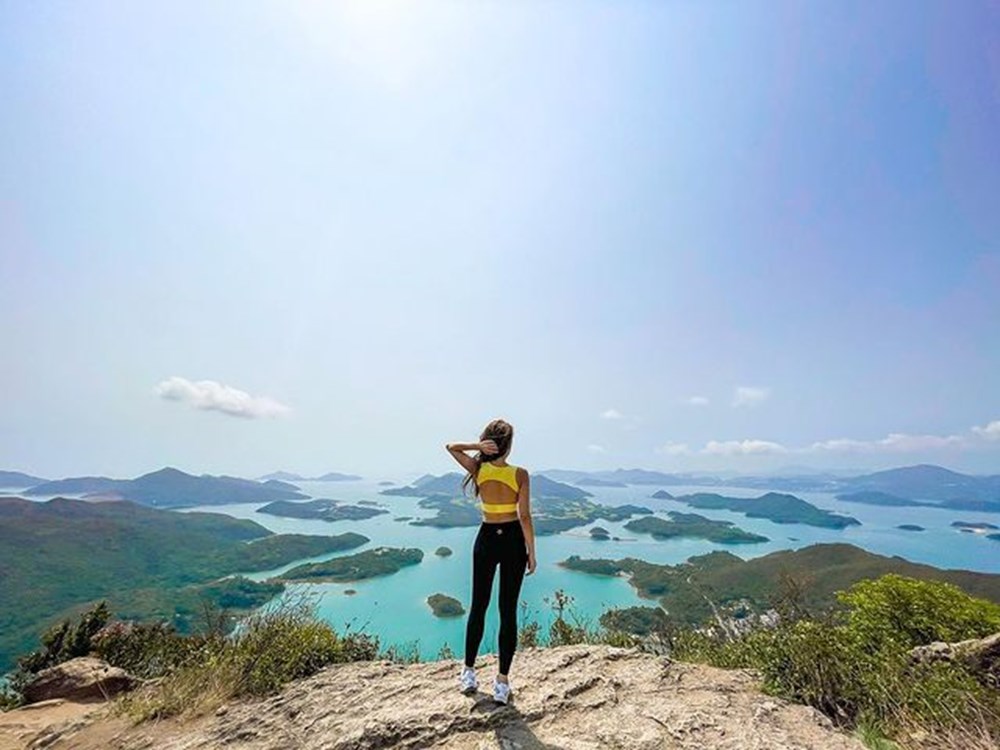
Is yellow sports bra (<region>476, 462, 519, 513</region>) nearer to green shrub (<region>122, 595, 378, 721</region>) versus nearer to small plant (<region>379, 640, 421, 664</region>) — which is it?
green shrub (<region>122, 595, 378, 721</region>)

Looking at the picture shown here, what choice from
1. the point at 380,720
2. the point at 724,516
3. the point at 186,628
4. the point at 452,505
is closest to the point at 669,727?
the point at 380,720

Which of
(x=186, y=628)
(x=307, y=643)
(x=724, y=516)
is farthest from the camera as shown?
(x=724, y=516)

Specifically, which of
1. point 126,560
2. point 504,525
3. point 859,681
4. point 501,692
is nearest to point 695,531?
point 126,560

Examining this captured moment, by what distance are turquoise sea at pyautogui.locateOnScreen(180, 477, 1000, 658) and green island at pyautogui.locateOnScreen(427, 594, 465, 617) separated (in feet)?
3.74

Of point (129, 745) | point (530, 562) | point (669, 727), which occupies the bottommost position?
point (129, 745)

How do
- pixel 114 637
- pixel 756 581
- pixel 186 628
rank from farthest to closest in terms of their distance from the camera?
pixel 756 581 → pixel 186 628 → pixel 114 637

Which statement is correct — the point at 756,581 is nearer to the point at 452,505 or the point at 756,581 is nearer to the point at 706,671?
the point at 706,671

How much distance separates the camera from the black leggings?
397 centimetres

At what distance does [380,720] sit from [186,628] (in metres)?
65.5

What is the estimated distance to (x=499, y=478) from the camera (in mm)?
4043

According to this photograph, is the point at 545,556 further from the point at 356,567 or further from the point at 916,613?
the point at 916,613

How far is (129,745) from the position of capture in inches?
171

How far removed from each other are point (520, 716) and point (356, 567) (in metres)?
93.3

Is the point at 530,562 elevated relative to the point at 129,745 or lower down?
elevated
